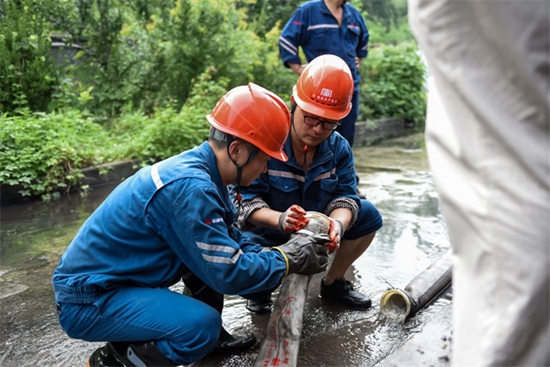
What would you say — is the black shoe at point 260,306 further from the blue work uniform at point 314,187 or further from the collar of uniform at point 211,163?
the collar of uniform at point 211,163

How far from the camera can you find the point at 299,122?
12.1 feet

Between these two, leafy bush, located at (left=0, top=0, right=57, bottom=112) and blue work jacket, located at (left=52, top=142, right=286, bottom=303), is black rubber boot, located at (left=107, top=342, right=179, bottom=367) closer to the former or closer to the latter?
blue work jacket, located at (left=52, top=142, right=286, bottom=303)

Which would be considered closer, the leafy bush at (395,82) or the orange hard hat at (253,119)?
the orange hard hat at (253,119)

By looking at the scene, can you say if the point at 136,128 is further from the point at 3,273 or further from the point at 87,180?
the point at 3,273

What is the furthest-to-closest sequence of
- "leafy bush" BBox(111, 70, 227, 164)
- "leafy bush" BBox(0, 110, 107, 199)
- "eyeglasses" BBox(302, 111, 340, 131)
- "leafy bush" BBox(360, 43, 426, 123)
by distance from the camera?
"leafy bush" BBox(360, 43, 426, 123)
"leafy bush" BBox(111, 70, 227, 164)
"leafy bush" BBox(0, 110, 107, 199)
"eyeglasses" BBox(302, 111, 340, 131)

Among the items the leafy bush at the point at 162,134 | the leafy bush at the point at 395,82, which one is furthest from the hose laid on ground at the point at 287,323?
the leafy bush at the point at 395,82

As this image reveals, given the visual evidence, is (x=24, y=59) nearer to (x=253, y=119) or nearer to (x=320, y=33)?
(x=320, y=33)

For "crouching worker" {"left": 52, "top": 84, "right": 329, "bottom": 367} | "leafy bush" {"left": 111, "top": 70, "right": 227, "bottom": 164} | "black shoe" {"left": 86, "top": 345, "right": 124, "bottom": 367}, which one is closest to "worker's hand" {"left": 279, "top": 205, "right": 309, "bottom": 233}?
"crouching worker" {"left": 52, "top": 84, "right": 329, "bottom": 367}

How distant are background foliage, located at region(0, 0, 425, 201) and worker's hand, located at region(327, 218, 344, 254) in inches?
164

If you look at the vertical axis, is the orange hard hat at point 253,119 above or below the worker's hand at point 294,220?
above

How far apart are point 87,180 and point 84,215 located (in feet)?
4.30

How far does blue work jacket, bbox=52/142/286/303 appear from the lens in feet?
8.53

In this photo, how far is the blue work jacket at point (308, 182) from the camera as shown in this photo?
3.72 m

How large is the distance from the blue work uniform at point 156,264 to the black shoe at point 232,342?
61 cm
